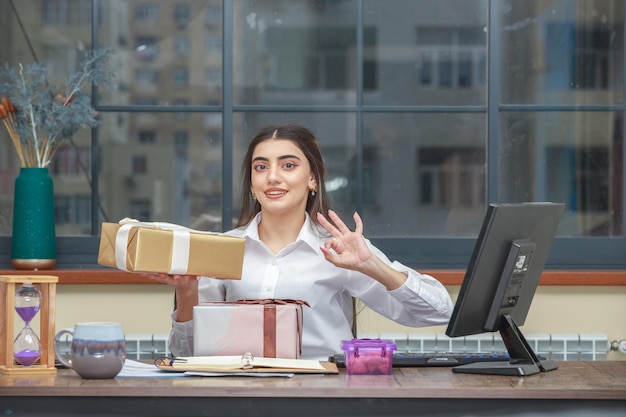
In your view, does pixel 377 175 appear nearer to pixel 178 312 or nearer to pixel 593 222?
pixel 593 222

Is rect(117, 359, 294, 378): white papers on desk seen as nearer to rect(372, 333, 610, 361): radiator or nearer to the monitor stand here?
the monitor stand

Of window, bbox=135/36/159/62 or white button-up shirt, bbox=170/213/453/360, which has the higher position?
window, bbox=135/36/159/62

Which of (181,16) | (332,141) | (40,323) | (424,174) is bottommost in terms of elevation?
(40,323)

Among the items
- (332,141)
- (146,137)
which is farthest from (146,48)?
(332,141)

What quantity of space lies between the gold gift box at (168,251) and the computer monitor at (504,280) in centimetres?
48

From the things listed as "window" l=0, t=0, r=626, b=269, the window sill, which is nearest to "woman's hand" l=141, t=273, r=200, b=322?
the window sill

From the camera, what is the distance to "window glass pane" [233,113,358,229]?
3.85 meters

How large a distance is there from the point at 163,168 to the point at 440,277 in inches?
46.0

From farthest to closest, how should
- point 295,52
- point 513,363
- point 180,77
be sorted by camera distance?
point 180,77 < point 295,52 < point 513,363

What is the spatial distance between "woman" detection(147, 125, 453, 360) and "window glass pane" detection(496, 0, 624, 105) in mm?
1466

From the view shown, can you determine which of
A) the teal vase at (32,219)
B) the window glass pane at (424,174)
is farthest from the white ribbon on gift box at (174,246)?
the window glass pane at (424,174)

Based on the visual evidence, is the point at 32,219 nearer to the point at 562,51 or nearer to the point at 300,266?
the point at 300,266

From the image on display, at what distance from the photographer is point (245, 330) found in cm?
215

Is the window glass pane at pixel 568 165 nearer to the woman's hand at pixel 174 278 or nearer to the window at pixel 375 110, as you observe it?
the window at pixel 375 110
